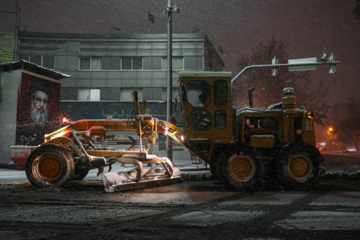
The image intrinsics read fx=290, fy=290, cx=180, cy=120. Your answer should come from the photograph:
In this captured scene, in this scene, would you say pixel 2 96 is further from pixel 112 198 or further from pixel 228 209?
pixel 228 209

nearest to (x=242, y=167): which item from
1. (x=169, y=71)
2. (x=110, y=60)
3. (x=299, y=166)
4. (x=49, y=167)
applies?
(x=299, y=166)

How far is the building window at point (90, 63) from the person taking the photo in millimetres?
27469

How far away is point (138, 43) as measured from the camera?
27469 millimetres

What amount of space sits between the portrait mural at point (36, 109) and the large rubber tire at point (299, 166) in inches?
709

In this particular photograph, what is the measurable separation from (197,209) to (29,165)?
497 cm

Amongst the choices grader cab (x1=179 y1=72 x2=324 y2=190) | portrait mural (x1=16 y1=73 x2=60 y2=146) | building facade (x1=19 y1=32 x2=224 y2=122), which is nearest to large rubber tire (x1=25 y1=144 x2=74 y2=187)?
grader cab (x1=179 y1=72 x2=324 y2=190)

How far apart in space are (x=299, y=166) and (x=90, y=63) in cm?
2364

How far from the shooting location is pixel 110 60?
27.4 m

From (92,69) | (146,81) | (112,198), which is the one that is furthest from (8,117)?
(112,198)

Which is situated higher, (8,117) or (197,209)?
(8,117)

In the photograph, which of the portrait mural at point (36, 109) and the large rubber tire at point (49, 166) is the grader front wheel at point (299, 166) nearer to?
the large rubber tire at point (49, 166)

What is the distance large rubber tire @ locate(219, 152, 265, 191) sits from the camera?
309 inches

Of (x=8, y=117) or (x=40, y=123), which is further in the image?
(x=40, y=123)

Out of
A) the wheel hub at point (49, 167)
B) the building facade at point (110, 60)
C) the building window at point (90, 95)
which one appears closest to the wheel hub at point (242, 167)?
the wheel hub at point (49, 167)
